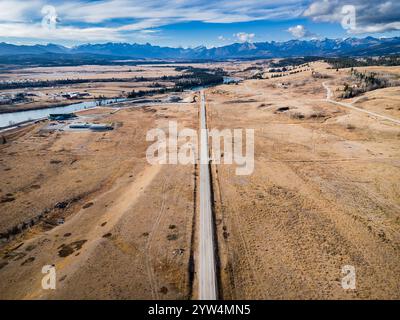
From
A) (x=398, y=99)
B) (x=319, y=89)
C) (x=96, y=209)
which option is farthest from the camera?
(x=319, y=89)

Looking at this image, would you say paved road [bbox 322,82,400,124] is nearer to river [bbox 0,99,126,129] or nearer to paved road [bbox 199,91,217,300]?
paved road [bbox 199,91,217,300]

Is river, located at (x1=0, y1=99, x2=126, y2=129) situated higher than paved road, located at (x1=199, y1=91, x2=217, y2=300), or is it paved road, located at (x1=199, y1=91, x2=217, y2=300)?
river, located at (x1=0, y1=99, x2=126, y2=129)

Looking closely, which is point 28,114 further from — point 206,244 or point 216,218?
point 206,244

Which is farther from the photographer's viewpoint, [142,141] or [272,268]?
[142,141]

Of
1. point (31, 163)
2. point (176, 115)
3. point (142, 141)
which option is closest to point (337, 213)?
point (142, 141)

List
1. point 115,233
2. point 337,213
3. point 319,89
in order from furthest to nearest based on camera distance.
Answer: point 319,89 → point 337,213 → point 115,233

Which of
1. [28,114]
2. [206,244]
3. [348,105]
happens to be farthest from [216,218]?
[28,114]

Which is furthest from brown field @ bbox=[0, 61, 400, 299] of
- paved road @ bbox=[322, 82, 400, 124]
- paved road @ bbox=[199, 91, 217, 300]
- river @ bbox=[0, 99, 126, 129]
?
river @ bbox=[0, 99, 126, 129]

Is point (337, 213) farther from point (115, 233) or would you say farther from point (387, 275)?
point (115, 233)
